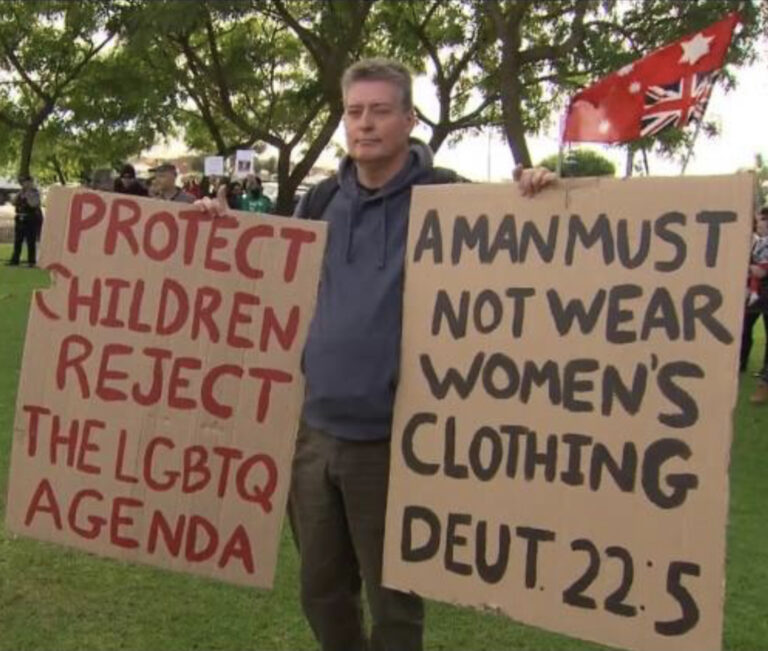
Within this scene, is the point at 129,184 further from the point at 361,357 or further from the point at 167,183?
the point at 361,357

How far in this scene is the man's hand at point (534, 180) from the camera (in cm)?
249

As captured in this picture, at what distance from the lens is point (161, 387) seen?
2.91 m

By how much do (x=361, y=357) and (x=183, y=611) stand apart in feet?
5.56

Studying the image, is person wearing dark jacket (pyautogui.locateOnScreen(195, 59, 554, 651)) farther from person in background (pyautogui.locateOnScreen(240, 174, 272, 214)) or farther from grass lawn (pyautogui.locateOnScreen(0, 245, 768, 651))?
person in background (pyautogui.locateOnScreen(240, 174, 272, 214))

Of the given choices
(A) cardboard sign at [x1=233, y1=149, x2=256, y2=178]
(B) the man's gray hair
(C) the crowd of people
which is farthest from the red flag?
(A) cardboard sign at [x1=233, y1=149, x2=256, y2=178]

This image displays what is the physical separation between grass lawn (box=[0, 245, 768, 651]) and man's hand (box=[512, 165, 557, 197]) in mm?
1749

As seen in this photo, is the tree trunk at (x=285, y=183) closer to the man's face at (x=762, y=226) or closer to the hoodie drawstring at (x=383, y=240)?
the man's face at (x=762, y=226)

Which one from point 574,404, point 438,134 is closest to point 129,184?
point 438,134

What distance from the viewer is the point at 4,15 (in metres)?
22.7

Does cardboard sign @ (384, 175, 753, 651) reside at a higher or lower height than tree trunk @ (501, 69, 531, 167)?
lower

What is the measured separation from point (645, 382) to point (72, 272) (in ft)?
5.16

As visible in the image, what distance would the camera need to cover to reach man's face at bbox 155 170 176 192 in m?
7.32

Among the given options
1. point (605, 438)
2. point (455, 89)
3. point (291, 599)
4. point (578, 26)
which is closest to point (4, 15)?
point (455, 89)

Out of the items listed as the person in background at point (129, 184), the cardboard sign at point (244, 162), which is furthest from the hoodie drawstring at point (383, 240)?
the cardboard sign at point (244, 162)
